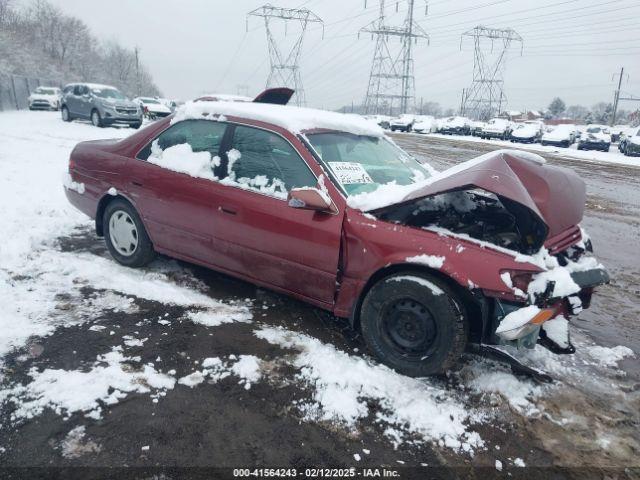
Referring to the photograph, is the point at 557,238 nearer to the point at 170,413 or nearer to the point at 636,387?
the point at 636,387

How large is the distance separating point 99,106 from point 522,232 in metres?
19.7

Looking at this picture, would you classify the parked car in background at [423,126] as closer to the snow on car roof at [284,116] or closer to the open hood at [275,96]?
the open hood at [275,96]

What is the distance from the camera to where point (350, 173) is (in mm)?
3488

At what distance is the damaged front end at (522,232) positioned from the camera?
2.69m

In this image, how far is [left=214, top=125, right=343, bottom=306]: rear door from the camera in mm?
3205

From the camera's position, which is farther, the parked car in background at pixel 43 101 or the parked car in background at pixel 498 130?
the parked car in background at pixel 498 130

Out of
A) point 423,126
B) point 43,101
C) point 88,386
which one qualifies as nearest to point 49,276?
point 88,386

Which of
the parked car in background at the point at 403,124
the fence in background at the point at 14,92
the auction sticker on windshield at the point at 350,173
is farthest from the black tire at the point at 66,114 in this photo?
the parked car in background at the point at 403,124

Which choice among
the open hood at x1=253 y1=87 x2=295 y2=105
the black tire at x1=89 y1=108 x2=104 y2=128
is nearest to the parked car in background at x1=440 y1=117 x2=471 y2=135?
the black tire at x1=89 y1=108 x2=104 y2=128

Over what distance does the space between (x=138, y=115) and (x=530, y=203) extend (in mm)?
19474

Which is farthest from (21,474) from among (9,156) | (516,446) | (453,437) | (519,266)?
(9,156)

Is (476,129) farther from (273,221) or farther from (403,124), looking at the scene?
(273,221)

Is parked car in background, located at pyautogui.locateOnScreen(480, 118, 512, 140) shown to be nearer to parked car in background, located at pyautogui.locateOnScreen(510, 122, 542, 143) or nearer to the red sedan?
parked car in background, located at pyautogui.locateOnScreen(510, 122, 542, 143)

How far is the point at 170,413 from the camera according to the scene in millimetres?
2506
